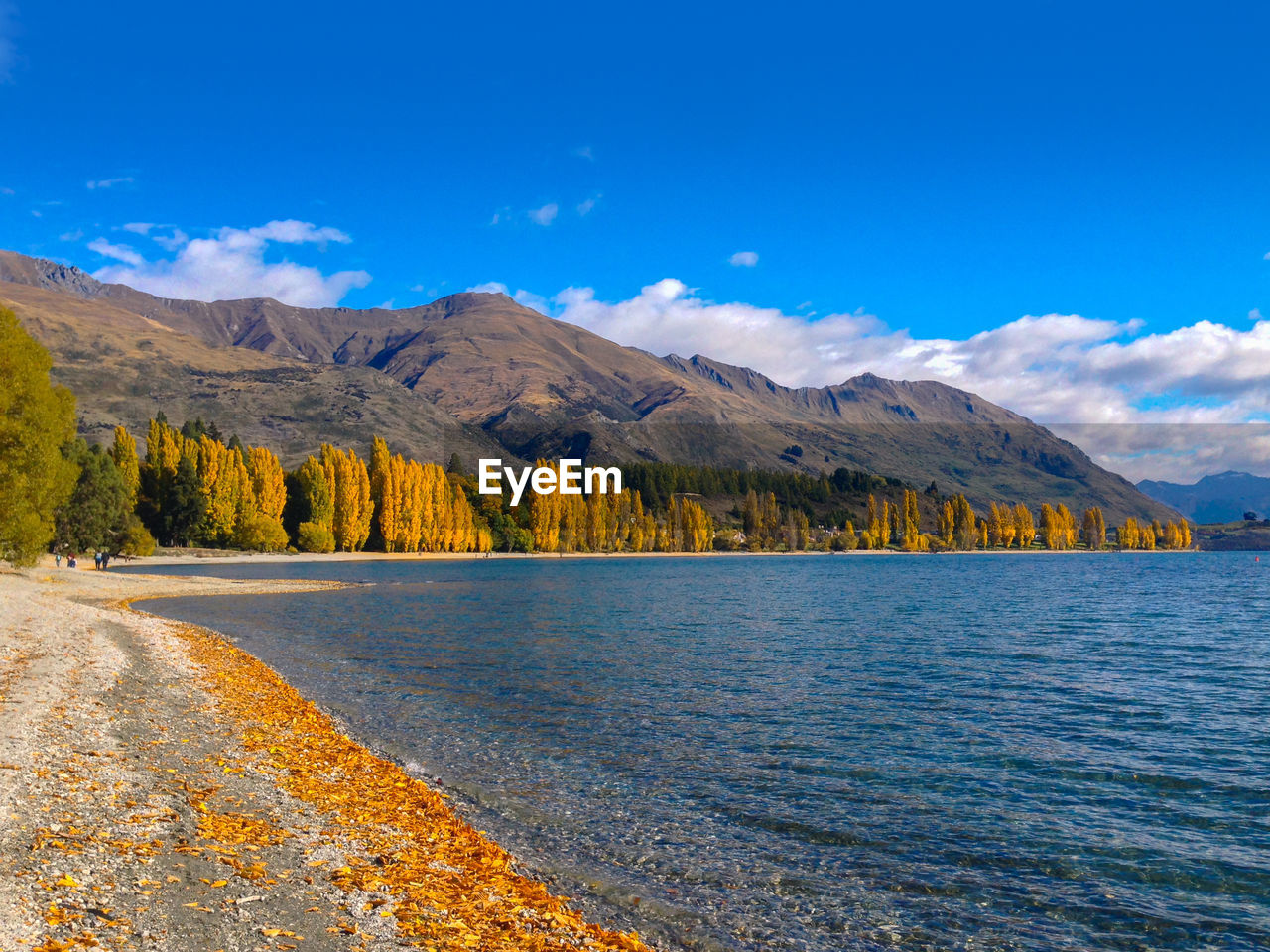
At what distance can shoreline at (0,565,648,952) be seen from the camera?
29.2ft

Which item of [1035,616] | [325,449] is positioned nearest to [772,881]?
[1035,616]

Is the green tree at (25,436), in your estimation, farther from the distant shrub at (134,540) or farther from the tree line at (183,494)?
the distant shrub at (134,540)

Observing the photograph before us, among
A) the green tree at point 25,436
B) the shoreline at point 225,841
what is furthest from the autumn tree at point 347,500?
the shoreline at point 225,841

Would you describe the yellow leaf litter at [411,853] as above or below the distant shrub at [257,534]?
below

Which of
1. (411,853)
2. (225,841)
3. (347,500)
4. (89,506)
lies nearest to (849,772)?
(411,853)

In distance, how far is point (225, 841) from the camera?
38.1 ft

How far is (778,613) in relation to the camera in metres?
60.1

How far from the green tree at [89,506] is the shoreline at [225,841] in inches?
2855

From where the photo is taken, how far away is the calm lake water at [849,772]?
1188 centimetres

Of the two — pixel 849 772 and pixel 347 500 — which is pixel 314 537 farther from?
pixel 849 772

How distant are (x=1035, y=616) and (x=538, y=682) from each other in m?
43.9

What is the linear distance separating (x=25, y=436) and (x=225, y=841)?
50.0 m

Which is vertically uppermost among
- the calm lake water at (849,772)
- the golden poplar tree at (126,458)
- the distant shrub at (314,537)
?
the golden poplar tree at (126,458)

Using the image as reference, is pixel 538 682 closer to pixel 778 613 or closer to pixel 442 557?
pixel 778 613
